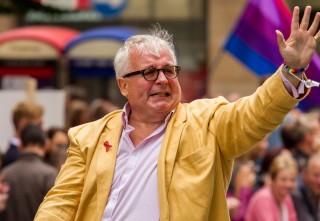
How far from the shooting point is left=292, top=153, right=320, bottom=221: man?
36.1 ft

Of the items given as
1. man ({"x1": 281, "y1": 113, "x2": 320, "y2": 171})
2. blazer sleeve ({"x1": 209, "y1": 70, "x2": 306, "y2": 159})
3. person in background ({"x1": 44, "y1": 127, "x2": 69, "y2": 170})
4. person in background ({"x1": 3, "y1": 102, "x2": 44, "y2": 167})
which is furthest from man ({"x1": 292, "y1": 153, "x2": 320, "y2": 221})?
blazer sleeve ({"x1": 209, "y1": 70, "x2": 306, "y2": 159})

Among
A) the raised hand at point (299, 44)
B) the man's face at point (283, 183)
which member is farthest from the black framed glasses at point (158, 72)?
the man's face at point (283, 183)

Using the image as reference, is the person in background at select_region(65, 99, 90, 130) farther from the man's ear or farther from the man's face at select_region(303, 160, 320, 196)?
the man's ear

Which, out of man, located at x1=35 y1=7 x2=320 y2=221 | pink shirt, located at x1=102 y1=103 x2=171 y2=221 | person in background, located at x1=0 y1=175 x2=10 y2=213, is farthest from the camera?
person in background, located at x1=0 y1=175 x2=10 y2=213

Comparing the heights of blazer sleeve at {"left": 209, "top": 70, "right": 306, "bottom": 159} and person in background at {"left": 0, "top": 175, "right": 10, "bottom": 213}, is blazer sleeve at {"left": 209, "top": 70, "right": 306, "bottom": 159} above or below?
above

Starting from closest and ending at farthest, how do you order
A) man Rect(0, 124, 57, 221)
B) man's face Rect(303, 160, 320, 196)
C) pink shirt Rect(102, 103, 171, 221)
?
pink shirt Rect(102, 103, 171, 221)
man Rect(0, 124, 57, 221)
man's face Rect(303, 160, 320, 196)

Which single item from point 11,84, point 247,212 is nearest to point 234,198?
point 247,212

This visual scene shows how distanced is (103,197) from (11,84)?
42.1ft

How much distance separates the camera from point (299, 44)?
550 centimetres

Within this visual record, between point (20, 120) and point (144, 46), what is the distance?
632 cm

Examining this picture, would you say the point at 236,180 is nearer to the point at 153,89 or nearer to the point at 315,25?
the point at 153,89

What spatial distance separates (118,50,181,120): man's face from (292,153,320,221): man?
16.7ft

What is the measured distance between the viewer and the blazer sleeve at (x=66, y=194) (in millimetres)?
6137

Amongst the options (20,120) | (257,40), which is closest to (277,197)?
(257,40)
